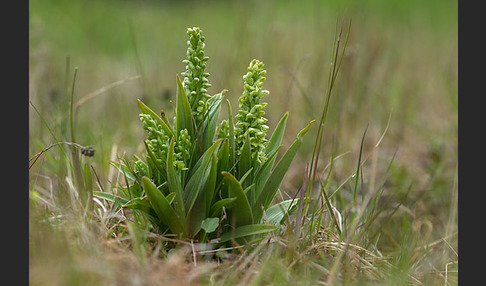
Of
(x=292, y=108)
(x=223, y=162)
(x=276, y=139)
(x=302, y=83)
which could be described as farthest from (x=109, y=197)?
(x=302, y=83)

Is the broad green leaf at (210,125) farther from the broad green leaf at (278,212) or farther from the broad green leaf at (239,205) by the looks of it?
the broad green leaf at (278,212)

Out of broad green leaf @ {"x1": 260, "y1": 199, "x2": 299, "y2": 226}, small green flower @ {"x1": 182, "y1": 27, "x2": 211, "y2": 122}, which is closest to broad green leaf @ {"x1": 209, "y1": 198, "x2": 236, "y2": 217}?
broad green leaf @ {"x1": 260, "y1": 199, "x2": 299, "y2": 226}

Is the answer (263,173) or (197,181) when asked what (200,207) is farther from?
(263,173)

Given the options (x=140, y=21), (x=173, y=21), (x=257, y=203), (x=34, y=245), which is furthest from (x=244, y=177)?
(x=173, y=21)

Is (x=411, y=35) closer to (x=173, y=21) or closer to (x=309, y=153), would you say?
(x=309, y=153)

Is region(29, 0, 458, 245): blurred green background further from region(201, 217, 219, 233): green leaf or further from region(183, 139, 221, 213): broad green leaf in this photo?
region(201, 217, 219, 233): green leaf

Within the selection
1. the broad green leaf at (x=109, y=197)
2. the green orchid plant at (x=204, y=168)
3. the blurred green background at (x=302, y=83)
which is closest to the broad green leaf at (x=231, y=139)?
the green orchid plant at (x=204, y=168)
